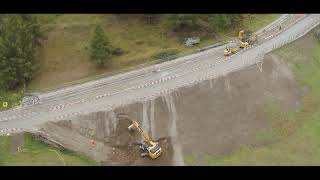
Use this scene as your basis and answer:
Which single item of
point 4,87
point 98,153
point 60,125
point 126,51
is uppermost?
point 126,51

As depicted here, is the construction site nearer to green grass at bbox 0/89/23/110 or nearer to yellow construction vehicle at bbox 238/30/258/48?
yellow construction vehicle at bbox 238/30/258/48

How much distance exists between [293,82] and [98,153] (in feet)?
115

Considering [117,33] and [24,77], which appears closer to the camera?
[24,77]

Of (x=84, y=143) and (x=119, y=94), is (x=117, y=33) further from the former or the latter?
(x=84, y=143)

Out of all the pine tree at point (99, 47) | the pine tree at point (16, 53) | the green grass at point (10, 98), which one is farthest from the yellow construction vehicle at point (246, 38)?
the green grass at point (10, 98)

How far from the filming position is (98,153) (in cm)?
7581

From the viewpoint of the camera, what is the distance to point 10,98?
82.0 meters

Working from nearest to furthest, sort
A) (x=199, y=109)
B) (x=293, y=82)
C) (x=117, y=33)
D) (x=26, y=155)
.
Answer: (x=26, y=155) → (x=199, y=109) → (x=293, y=82) → (x=117, y=33)

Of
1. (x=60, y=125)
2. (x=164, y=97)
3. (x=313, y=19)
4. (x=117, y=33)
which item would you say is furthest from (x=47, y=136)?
(x=313, y=19)

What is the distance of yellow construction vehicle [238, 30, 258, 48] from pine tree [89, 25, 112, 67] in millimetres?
23954

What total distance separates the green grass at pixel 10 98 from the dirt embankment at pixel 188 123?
297 inches

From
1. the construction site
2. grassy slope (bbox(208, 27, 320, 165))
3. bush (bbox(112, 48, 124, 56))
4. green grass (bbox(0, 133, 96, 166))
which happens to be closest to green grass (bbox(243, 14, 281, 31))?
grassy slope (bbox(208, 27, 320, 165))

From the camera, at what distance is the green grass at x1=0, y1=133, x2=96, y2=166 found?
7362cm

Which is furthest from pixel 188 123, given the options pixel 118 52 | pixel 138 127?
pixel 118 52
